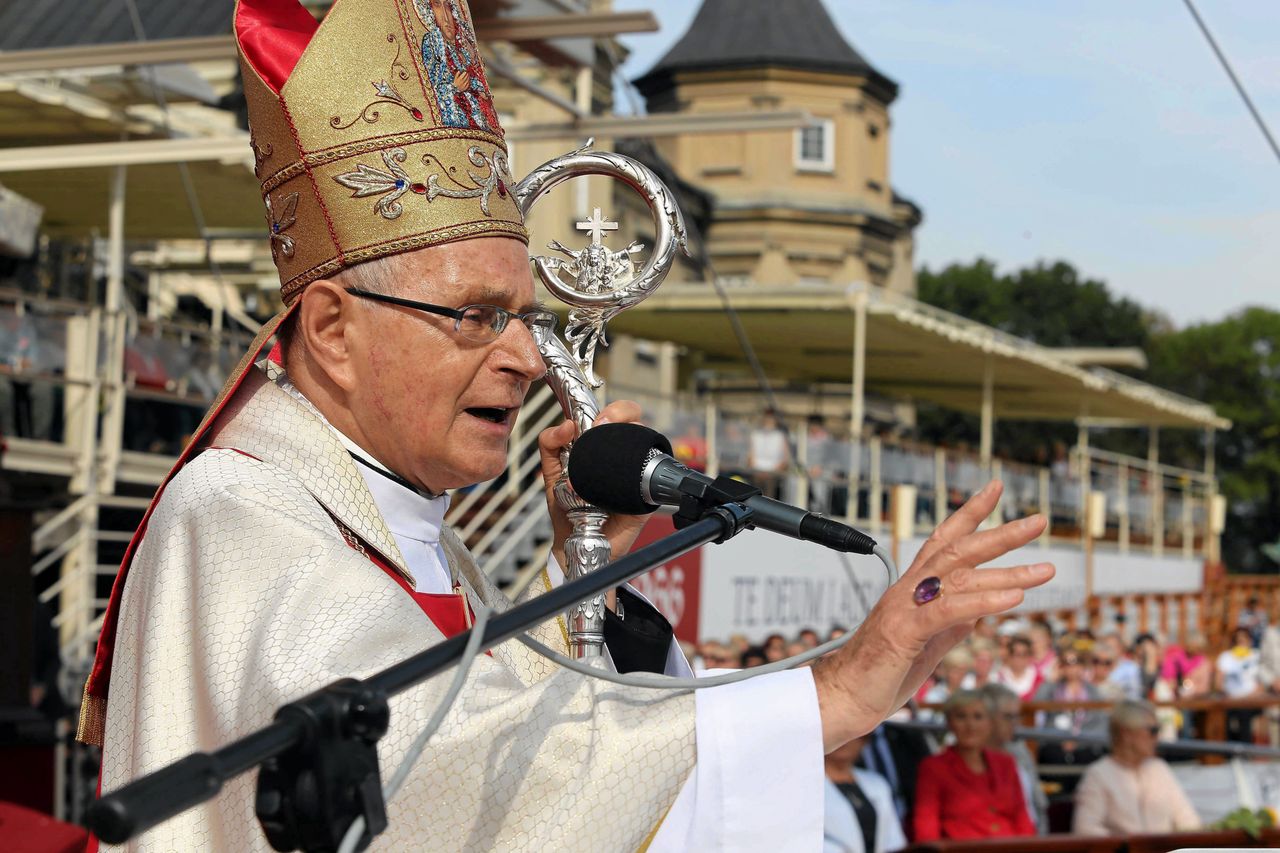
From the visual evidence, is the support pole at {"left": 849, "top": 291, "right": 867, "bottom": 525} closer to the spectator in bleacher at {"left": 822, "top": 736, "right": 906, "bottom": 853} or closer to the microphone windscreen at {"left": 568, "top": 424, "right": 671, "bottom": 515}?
the spectator in bleacher at {"left": 822, "top": 736, "right": 906, "bottom": 853}

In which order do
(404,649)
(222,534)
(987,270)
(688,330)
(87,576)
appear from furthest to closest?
1. (987,270)
2. (688,330)
3. (87,576)
4. (222,534)
5. (404,649)

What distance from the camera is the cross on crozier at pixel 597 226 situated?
2.81 meters

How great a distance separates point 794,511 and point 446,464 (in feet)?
1.73

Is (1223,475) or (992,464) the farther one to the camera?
(1223,475)

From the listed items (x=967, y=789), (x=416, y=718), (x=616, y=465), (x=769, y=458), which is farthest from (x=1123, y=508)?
(x=416, y=718)

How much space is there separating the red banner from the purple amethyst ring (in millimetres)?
8058

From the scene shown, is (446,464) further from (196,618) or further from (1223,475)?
(1223,475)

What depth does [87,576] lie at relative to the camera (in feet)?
35.2

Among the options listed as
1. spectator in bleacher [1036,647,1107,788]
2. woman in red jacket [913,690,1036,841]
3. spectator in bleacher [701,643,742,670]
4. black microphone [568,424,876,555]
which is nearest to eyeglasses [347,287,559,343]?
black microphone [568,424,876,555]

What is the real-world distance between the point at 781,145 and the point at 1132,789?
30.3 m

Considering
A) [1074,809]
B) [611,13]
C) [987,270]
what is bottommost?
[1074,809]

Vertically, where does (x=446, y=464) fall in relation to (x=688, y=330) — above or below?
below

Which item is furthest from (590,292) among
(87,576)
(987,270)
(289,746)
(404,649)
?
(987,270)

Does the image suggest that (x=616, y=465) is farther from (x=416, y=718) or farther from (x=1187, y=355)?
(x=1187, y=355)
